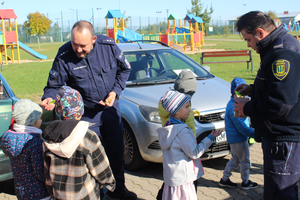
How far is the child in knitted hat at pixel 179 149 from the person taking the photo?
2.52 m

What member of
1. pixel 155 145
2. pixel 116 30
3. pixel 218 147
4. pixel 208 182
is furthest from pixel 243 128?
pixel 116 30

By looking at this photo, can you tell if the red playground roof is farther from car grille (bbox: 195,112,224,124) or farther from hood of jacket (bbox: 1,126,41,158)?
hood of jacket (bbox: 1,126,41,158)

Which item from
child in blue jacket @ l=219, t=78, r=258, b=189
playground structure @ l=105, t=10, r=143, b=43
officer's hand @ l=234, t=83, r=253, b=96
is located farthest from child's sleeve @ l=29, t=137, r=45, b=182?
playground structure @ l=105, t=10, r=143, b=43

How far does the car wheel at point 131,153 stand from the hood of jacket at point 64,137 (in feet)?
6.40

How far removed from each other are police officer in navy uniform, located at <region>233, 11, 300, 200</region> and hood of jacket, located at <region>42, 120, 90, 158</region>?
132cm

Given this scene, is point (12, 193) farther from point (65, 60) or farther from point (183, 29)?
point (183, 29)

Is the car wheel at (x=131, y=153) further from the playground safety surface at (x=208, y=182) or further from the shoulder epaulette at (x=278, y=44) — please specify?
the shoulder epaulette at (x=278, y=44)

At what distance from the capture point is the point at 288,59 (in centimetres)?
213

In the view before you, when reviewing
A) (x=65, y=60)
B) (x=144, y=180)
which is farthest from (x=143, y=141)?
(x=65, y=60)

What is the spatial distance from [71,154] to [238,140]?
2.17m

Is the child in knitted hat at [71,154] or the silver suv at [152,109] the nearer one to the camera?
the child in knitted hat at [71,154]

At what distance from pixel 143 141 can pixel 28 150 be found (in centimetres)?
184

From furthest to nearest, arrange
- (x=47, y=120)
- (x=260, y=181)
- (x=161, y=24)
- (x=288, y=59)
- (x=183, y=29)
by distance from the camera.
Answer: (x=161, y=24), (x=183, y=29), (x=47, y=120), (x=260, y=181), (x=288, y=59)

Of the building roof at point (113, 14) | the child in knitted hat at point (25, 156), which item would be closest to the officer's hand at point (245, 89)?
the child in knitted hat at point (25, 156)
